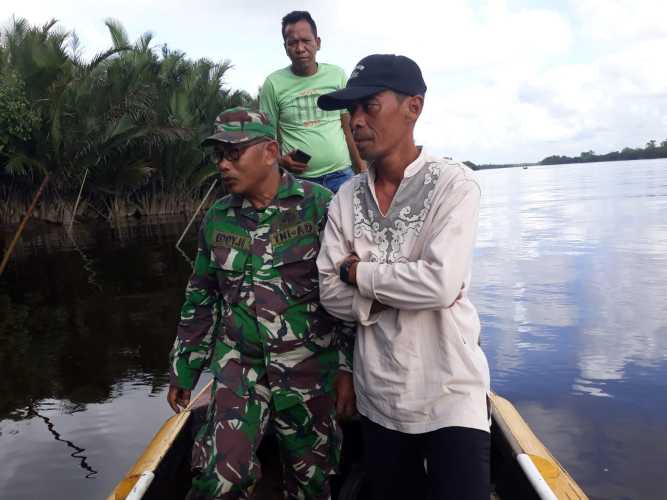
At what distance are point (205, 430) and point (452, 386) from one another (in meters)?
1.07

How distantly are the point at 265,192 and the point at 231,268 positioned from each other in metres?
0.33

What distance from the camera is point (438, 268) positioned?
1803 mm

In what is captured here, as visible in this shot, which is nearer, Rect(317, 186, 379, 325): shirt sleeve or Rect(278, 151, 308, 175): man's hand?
Rect(317, 186, 379, 325): shirt sleeve

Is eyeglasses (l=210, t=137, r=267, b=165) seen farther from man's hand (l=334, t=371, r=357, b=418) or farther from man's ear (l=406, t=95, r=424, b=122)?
man's hand (l=334, t=371, r=357, b=418)

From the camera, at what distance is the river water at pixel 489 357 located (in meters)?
4.47

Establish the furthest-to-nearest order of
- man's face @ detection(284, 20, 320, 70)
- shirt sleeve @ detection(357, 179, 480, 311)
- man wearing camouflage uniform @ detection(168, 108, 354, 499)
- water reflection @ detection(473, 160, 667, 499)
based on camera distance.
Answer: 1. water reflection @ detection(473, 160, 667, 499)
2. man's face @ detection(284, 20, 320, 70)
3. man wearing camouflage uniform @ detection(168, 108, 354, 499)
4. shirt sleeve @ detection(357, 179, 480, 311)

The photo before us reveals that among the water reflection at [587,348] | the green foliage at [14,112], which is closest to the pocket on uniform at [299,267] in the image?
the water reflection at [587,348]

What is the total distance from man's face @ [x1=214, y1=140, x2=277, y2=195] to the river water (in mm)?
2705


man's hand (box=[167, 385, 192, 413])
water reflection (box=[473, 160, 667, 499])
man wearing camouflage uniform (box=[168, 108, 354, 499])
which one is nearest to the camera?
man wearing camouflage uniform (box=[168, 108, 354, 499])

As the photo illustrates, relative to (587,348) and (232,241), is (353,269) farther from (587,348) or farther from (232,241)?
(587,348)

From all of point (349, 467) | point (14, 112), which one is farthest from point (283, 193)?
point (14, 112)

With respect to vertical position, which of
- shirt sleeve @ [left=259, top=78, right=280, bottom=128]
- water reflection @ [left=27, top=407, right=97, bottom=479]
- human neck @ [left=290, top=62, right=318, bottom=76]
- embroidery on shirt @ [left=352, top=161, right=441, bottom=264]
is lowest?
water reflection @ [left=27, top=407, right=97, bottom=479]

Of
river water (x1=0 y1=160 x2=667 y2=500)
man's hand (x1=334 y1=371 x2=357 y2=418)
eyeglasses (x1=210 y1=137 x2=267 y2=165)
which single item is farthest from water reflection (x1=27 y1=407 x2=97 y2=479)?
eyeglasses (x1=210 y1=137 x2=267 y2=165)

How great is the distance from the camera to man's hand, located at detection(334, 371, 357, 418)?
2.32 m
